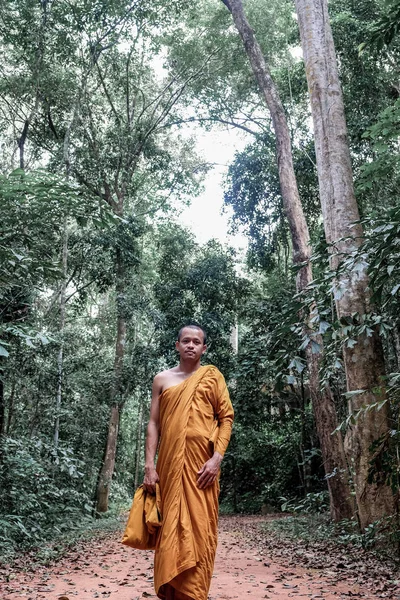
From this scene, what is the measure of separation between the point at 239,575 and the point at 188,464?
3.02m

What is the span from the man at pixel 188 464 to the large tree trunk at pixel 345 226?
2080 mm

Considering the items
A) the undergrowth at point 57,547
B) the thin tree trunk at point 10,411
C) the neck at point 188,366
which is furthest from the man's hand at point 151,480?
the thin tree trunk at point 10,411

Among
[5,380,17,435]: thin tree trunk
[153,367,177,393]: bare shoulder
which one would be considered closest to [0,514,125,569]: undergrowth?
[5,380,17,435]: thin tree trunk

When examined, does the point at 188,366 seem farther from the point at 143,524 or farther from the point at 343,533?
the point at 343,533

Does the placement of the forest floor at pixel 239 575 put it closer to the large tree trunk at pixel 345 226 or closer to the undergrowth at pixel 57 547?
the undergrowth at pixel 57 547

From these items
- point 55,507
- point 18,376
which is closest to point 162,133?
point 18,376

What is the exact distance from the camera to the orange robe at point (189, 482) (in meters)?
2.96

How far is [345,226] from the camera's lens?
225 inches

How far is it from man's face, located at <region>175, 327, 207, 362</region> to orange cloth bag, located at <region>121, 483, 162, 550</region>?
0.89 metres

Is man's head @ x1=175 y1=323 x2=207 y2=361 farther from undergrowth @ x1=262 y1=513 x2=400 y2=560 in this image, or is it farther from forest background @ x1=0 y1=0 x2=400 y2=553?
forest background @ x1=0 y1=0 x2=400 y2=553

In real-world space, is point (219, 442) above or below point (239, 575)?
above

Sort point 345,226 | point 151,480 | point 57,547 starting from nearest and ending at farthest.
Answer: point 151,480, point 345,226, point 57,547

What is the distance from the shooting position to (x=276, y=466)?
1578 cm

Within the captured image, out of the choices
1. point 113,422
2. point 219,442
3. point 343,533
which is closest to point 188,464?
point 219,442
